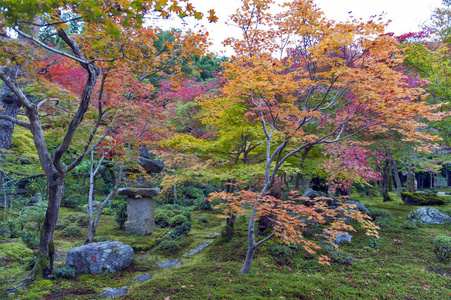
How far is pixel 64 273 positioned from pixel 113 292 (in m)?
1.12

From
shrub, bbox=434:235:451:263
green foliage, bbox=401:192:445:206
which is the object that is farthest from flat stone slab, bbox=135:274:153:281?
green foliage, bbox=401:192:445:206

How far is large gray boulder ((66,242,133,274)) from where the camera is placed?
5203 millimetres

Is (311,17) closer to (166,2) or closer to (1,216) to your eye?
(166,2)

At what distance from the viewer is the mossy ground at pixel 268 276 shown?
4.27m

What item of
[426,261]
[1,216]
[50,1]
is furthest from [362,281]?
[1,216]

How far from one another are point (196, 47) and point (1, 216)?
8392 millimetres

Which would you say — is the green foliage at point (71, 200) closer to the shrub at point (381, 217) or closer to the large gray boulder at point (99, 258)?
the large gray boulder at point (99, 258)

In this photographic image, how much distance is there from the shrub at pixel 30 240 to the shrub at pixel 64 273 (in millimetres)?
2259

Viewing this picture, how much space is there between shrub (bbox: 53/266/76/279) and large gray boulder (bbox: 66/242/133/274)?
257mm

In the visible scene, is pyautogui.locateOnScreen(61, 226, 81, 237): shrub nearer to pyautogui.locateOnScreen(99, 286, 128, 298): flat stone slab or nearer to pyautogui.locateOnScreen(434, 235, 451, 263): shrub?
pyautogui.locateOnScreen(99, 286, 128, 298): flat stone slab

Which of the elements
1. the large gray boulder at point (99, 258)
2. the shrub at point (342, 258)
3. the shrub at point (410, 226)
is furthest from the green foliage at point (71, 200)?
the shrub at point (410, 226)

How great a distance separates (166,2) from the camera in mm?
2791

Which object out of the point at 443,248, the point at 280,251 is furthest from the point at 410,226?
the point at 280,251

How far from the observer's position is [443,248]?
618 cm
